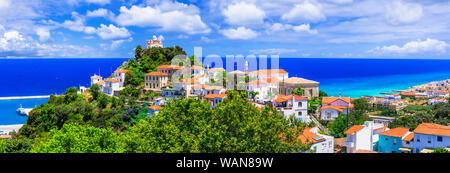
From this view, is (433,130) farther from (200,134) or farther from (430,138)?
(200,134)

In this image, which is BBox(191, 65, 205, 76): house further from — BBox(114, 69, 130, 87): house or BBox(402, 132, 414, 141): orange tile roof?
BBox(402, 132, 414, 141): orange tile roof

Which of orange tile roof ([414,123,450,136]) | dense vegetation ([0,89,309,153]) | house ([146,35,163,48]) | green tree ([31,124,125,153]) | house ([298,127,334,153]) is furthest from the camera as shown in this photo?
house ([146,35,163,48])

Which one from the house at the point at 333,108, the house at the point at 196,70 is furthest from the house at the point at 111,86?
the house at the point at 333,108

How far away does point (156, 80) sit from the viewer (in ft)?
149

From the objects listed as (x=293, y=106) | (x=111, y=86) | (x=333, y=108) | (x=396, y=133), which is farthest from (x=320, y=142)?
(x=111, y=86)

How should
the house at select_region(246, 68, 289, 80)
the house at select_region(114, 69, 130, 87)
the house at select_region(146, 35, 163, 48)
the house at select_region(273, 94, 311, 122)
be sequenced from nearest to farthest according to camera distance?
the house at select_region(273, 94, 311, 122) < the house at select_region(114, 69, 130, 87) < the house at select_region(246, 68, 289, 80) < the house at select_region(146, 35, 163, 48)

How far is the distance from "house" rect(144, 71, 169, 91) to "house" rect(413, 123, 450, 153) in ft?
106

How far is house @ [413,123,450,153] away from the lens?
1964cm

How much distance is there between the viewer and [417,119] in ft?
96.6

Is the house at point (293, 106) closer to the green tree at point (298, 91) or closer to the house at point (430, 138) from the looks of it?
the house at point (430, 138)

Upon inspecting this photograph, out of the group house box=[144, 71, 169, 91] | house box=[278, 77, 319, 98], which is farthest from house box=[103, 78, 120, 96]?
house box=[278, 77, 319, 98]

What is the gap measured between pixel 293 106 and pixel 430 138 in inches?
452

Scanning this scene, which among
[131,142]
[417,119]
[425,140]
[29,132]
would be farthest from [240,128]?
[29,132]
